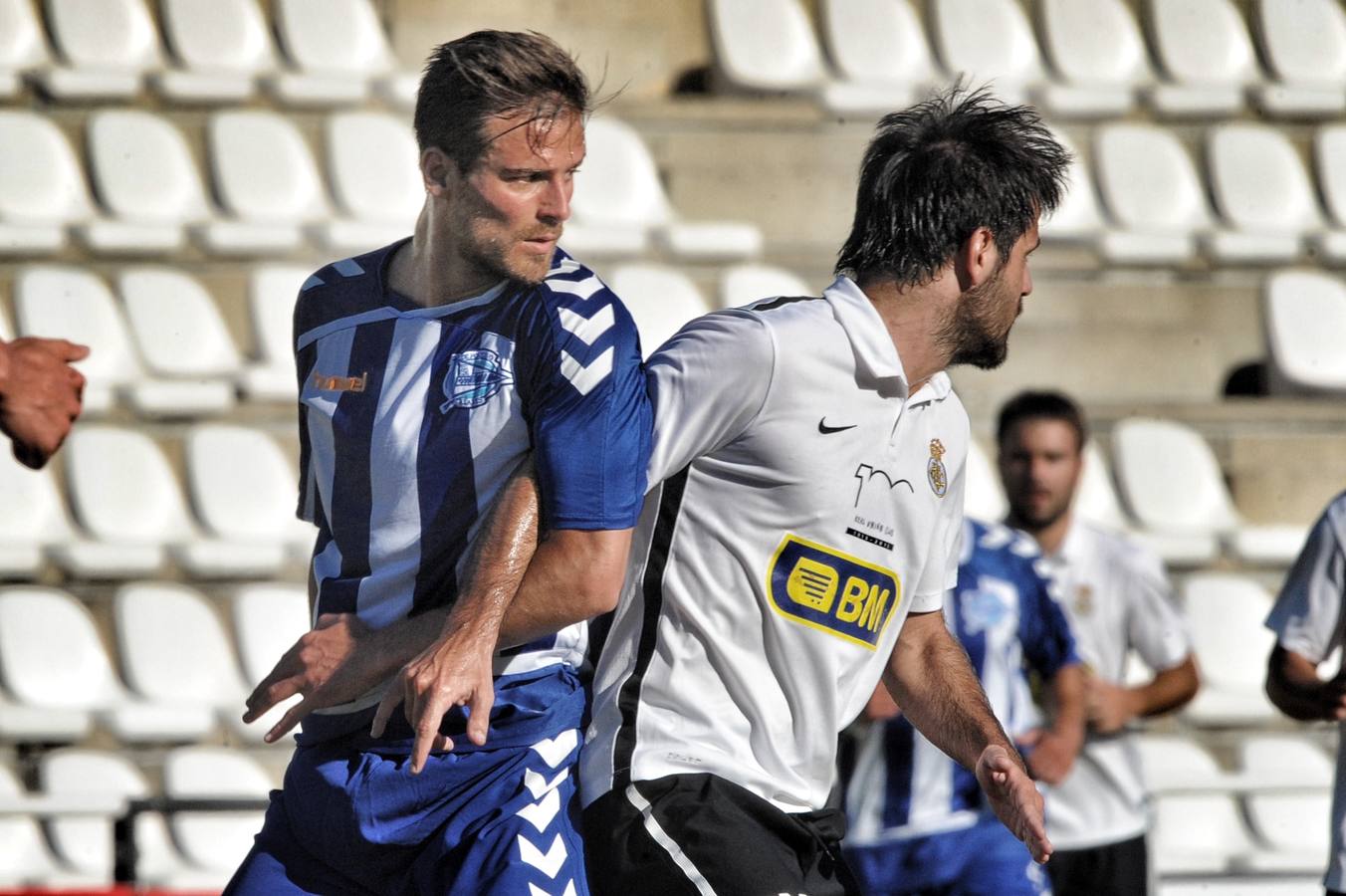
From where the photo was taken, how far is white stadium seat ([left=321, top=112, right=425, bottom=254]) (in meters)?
6.63

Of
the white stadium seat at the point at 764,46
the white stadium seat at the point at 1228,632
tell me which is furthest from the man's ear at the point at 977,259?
the white stadium seat at the point at 764,46

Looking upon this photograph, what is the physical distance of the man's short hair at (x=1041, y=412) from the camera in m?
4.66

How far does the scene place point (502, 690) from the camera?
7.25 ft

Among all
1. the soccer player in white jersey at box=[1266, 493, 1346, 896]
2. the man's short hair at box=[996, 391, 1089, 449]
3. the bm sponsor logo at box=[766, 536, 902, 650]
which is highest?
the bm sponsor logo at box=[766, 536, 902, 650]

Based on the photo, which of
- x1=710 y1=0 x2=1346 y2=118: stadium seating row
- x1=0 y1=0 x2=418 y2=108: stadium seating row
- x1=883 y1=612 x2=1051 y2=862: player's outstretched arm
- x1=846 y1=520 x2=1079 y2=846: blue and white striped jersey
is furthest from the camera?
x1=710 y1=0 x2=1346 y2=118: stadium seating row

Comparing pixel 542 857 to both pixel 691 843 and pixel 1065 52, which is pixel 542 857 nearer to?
pixel 691 843

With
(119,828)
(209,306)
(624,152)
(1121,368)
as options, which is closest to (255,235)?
(209,306)

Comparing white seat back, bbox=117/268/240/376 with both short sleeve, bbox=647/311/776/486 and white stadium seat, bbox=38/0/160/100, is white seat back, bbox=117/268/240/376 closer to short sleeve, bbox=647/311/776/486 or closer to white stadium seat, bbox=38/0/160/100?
white stadium seat, bbox=38/0/160/100

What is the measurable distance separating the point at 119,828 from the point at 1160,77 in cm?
573

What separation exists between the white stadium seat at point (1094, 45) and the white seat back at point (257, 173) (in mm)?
3417

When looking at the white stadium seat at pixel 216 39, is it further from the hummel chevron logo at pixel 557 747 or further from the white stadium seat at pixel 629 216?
the hummel chevron logo at pixel 557 747

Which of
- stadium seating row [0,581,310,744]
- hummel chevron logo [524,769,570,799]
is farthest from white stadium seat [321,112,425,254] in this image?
hummel chevron logo [524,769,570,799]

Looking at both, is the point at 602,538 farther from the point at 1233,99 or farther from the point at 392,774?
the point at 1233,99

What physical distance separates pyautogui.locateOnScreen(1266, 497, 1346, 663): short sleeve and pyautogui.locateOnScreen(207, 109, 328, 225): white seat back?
14.0ft
